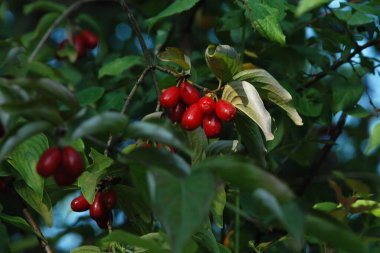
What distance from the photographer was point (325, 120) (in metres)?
2.16

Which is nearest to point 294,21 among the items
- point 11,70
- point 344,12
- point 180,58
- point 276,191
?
point 344,12

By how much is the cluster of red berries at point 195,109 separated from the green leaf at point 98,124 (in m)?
0.37

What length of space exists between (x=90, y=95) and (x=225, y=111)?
0.94 m

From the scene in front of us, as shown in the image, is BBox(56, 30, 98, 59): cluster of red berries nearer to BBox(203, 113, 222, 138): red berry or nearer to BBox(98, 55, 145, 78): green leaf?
BBox(98, 55, 145, 78): green leaf

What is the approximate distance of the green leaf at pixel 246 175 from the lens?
3.45 feet

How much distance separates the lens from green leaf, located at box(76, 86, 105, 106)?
230 centimetres

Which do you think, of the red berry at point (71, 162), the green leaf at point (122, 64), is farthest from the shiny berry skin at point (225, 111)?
the green leaf at point (122, 64)

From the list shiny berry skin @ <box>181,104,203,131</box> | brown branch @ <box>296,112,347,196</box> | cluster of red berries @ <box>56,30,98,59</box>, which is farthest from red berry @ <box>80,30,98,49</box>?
shiny berry skin @ <box>181,104,203,131</box>

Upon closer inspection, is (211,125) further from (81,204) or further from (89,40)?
(89,40)

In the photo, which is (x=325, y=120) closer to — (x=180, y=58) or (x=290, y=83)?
(x=290, y=83)

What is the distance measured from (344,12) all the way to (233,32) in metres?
0.44

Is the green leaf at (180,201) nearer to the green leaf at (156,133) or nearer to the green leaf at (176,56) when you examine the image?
the green leaf at (156,133)

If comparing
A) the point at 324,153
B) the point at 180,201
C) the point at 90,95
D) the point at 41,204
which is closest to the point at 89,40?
the point at 90,95

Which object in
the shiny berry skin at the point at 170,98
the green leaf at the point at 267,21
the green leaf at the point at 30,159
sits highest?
the green leaf at the point at 267,21
